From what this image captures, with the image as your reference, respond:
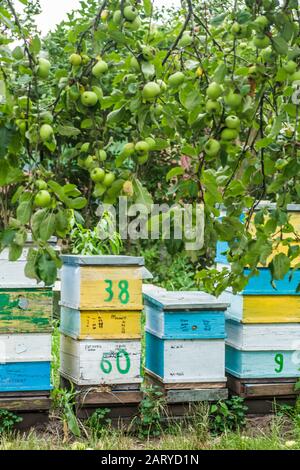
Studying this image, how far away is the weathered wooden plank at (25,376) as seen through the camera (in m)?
3.55

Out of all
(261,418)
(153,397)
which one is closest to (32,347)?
(153,397)

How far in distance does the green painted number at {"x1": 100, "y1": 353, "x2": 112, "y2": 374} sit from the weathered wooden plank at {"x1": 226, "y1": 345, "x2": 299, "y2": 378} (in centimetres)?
70

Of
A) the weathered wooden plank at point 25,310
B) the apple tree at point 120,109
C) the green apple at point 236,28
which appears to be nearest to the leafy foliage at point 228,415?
the weathered wooden plank at point 25,310

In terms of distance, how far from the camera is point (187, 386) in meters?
3.74

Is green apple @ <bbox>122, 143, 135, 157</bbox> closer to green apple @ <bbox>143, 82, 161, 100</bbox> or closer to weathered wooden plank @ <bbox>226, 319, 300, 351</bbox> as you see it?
green apple @ <bbox>143, 82, 161, 100</bbox>

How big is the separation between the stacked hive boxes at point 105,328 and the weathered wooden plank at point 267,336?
0.57 meters

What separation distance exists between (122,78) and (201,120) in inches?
9.2

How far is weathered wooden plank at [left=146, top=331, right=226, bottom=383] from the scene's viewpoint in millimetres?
3725

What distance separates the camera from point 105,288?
11.8ft

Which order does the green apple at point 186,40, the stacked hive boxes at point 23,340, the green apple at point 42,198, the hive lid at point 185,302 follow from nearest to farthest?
the green apple at point 42,198 < the green apple at point 186,40 < the stacked hive boxes at point 23,340 < the hive lid at point 185,302

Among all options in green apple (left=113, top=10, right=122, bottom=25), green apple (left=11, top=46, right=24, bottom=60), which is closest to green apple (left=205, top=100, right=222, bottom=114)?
green apple (left=113, top=10, right=122, bottom=25)

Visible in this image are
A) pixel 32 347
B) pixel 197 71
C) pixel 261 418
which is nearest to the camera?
pixel 197 71

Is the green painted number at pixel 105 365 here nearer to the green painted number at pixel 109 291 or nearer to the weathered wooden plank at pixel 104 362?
the weathered wooden plank at pixel 104 362

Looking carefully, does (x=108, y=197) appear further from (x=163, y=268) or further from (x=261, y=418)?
(x=163, y=268)
